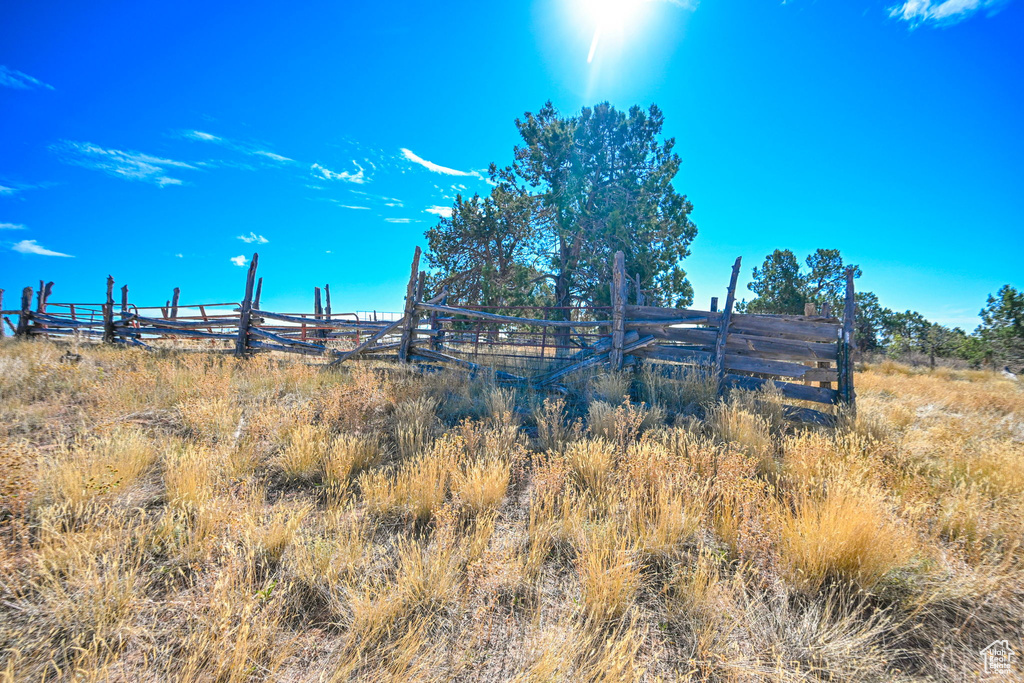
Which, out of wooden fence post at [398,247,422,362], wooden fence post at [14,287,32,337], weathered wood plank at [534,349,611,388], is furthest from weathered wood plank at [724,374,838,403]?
wooden fence post at [14,287,32,337]

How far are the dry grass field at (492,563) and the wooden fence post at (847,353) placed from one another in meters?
1.80

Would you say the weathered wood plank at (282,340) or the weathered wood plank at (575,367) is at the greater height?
the weathered wood plank at (282,340)

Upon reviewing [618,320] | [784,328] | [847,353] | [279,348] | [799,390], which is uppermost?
[618,320]

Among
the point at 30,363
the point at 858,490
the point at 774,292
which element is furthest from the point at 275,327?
the point at 774,292

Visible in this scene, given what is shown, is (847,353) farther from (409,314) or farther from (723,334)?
(409,314)

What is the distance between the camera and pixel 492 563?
97.6 inches

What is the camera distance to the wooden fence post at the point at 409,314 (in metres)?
8.87

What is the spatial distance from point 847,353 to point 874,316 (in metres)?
31.1

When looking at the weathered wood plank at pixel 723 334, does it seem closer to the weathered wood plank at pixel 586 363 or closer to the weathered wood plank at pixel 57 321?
the weathered wood plank at pixel 586 363

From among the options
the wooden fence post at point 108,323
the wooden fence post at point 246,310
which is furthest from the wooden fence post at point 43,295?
the wooden fence post at point 246,310

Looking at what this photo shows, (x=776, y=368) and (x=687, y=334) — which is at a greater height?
(x=687, y=334)

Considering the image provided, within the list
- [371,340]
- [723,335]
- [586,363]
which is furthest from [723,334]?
[371,340]

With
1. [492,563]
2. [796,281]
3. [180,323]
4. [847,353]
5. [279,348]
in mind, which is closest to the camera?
[492,563]

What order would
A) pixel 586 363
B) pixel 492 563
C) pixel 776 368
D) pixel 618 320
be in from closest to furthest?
pixel 492 563
pixel 776 368
pixel 618 320
pixel 586 363
